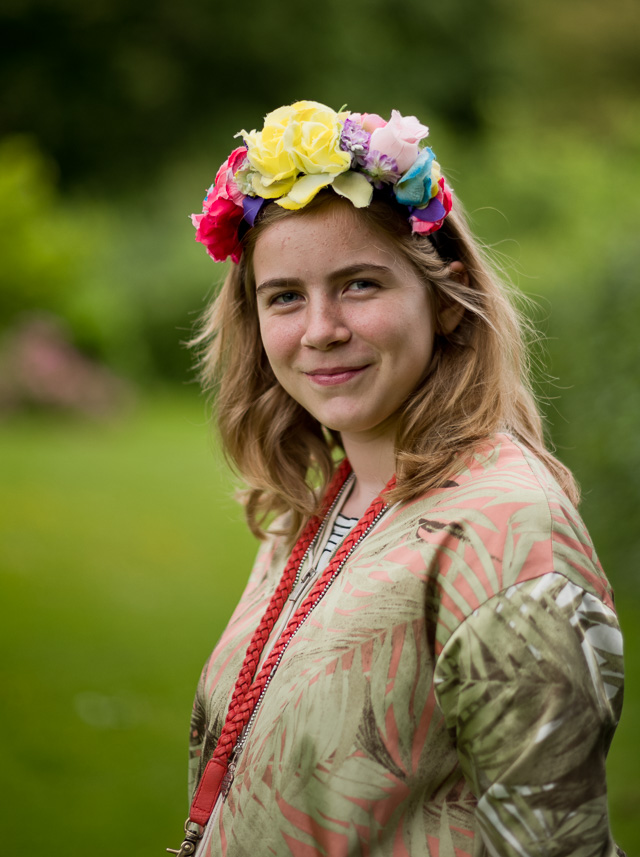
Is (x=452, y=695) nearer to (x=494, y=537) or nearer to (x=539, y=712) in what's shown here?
(x=539, y=712)

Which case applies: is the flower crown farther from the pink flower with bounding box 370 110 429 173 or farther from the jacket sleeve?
the jacket sleeve

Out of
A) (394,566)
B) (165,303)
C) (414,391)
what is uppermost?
(165,303)

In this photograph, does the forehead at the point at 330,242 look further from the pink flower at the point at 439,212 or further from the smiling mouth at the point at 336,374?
the smiling mouth at the point at 336,374

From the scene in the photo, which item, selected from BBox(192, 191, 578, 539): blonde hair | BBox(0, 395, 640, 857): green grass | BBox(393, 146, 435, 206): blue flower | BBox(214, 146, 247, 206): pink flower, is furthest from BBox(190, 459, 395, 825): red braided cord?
BBox(0, 395, 640, 857): green grass

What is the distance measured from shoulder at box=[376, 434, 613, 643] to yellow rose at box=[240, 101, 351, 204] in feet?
2.17

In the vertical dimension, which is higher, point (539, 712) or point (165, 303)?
point (165, 303)

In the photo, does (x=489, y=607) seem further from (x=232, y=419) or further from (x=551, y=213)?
(x=551, y=213)

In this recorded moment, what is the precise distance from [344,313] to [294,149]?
0.34 meters

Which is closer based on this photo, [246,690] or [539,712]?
[539,712]

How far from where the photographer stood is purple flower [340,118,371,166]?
1880 millimetres

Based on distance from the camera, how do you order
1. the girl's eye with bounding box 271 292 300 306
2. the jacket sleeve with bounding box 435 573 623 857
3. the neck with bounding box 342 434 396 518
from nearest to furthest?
the jacket sleeve with bounding box 435 573 623 857 → the girl's eye with bounding box 271 292 300 306 → the neck with bounding box 342 434 396 518

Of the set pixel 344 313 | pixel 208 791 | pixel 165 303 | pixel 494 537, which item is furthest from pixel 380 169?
pixel 165 303

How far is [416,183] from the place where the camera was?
1.88m

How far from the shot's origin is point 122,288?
18312 mm
